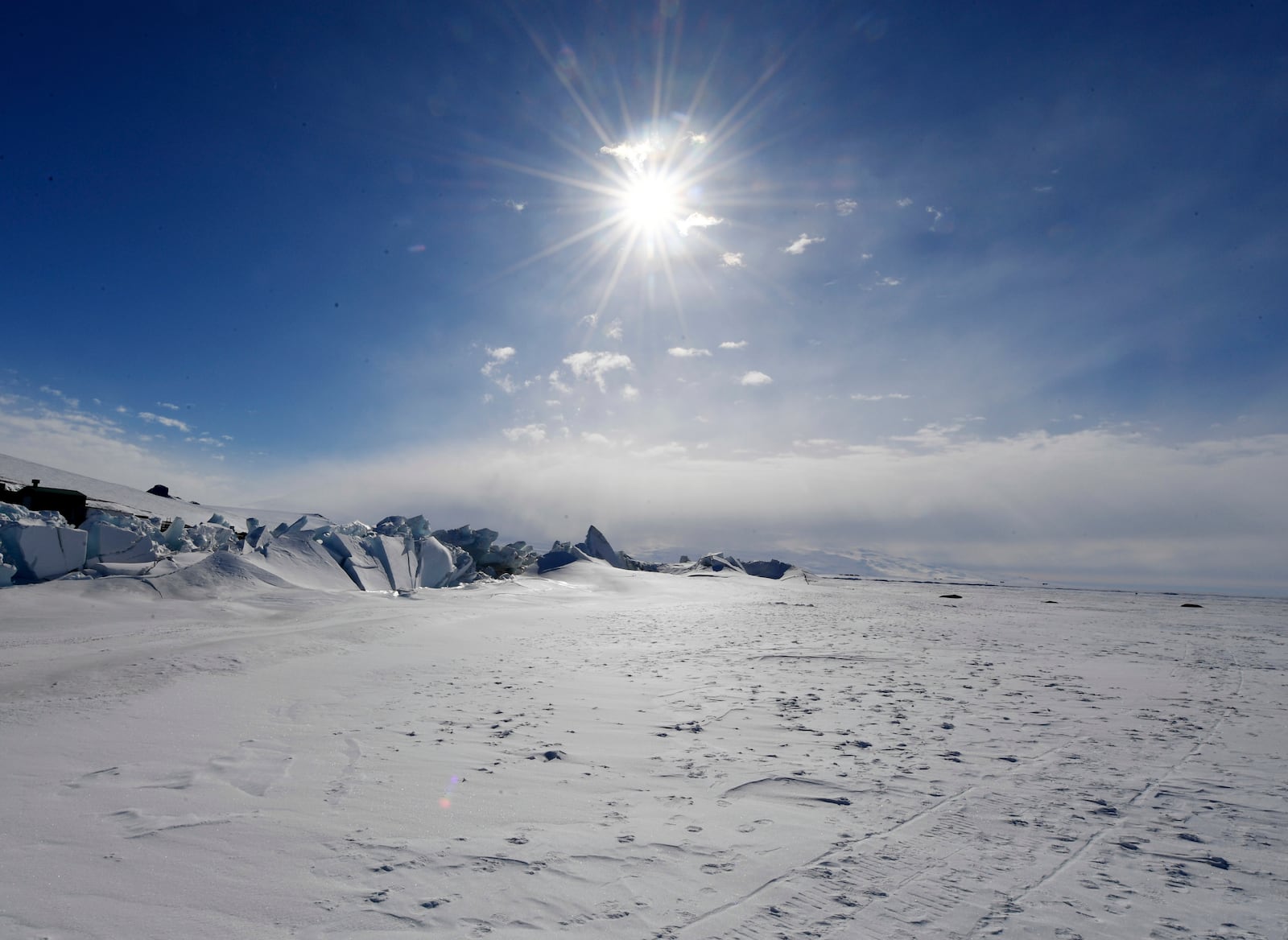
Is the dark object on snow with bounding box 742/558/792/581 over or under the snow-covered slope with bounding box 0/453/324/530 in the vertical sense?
under

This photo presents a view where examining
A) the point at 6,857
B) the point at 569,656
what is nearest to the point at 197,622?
the point at 569,656

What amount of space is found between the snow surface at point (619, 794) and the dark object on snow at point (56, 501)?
16.3 m

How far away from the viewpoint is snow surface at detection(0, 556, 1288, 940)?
278cm

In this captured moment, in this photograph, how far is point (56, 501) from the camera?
22.4m

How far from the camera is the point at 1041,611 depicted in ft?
72.9

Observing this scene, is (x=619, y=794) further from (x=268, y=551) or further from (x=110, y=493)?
(x=110, y=493)

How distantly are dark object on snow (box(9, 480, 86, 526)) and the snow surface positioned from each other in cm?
1631

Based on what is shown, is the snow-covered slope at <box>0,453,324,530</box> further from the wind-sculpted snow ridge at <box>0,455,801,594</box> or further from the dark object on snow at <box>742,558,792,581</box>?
the dark object on snow at <box>742,558,792,581</box>

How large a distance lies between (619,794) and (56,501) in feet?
92.3

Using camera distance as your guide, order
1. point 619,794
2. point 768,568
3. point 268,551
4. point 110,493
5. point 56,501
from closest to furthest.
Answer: point 619,794 < point 268,551 < point 56,501 < point 110,493 < point 768,568

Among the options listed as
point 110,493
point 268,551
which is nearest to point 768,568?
point 268,551

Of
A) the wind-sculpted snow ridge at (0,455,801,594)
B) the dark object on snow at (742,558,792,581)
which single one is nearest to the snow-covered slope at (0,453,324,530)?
the wind-sculpted snow ridge at (0,455,801,594)

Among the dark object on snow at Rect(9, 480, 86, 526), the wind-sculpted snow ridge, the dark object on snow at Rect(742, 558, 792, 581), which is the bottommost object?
Answer: the dark object on snow at Rect(742, 558, 792, 581)

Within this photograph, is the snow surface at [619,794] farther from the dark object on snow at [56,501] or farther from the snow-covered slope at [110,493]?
the snow-covered slope at [110,493]
